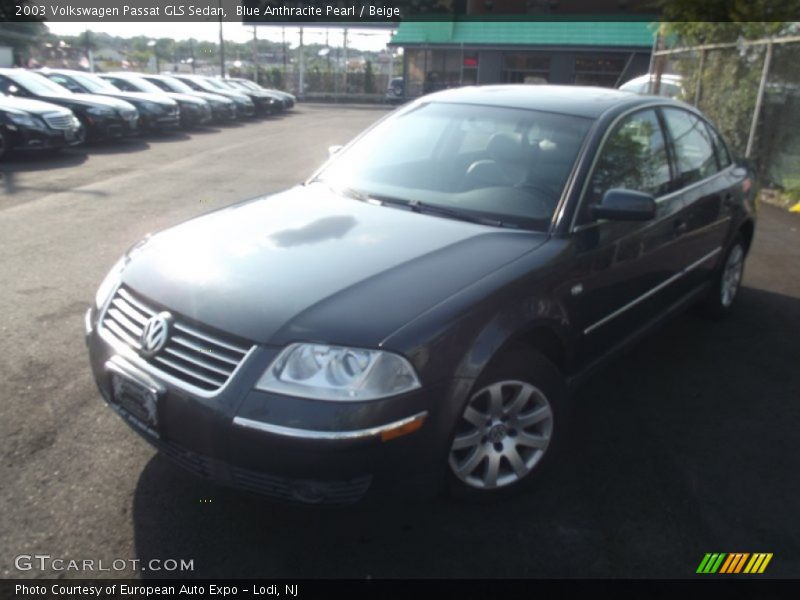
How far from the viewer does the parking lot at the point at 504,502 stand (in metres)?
2.62

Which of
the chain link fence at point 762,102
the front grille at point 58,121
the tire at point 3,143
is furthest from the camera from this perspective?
the front grille at point 58,121

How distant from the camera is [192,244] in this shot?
3078mm

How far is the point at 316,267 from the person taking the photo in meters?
2.80

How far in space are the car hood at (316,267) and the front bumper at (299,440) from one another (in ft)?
0.72

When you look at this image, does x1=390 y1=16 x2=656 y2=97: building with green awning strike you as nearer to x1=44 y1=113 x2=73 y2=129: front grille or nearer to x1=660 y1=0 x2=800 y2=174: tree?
x1=660 y1=0 x2=800 y2=174: tree

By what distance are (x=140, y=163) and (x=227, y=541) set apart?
11.4 m

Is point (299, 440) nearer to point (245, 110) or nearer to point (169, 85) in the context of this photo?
point (169, 85)

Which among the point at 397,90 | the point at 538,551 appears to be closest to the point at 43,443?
the point at 538,551

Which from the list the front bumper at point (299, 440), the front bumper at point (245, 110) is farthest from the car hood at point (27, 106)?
the front bumper at point (299, 440)

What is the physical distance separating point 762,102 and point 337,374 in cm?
1028

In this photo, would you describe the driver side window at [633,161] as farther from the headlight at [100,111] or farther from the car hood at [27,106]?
the headlight at [100,111]

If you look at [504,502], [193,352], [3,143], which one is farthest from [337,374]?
[3,143]

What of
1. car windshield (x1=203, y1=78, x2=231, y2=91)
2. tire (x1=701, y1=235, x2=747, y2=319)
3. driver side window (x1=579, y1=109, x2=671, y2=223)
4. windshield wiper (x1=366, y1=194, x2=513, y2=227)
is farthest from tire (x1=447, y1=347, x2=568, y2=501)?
car windshield (x1=203, y1=78, x2=231, y2=91)

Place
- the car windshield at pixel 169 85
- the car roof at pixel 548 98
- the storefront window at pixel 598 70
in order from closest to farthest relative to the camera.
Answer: the car roof at pixel 548 98, the car windshield at pixel 169 85, the storefront window at pixel 598 70
